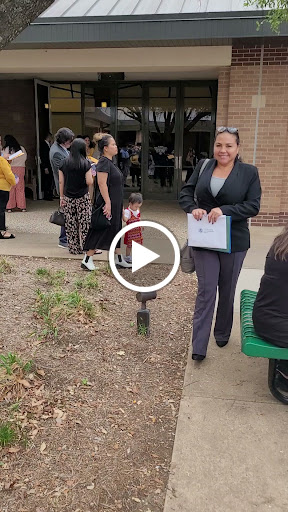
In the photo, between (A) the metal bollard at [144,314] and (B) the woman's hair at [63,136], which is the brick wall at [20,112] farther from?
(A) the metal bollard at [144,314]

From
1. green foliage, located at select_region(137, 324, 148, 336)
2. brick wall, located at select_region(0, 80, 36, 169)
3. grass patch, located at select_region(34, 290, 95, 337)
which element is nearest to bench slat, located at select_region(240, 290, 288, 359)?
green foliage, located at select_region(137, 324, 148, 336)

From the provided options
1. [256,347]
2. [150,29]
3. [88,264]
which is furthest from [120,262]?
[150,29]

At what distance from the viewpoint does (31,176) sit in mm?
12289

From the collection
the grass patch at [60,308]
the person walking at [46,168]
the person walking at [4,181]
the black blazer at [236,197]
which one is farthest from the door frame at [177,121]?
the black blazer at [236,197]

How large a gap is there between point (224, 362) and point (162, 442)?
1112mm

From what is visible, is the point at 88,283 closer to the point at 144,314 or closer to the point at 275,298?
the point at 144,314

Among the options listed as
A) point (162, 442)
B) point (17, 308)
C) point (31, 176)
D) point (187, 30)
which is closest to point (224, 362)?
point (162, 442)

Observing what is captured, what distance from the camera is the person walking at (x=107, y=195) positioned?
17.2 ft

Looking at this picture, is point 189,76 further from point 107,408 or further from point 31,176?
point 107,408

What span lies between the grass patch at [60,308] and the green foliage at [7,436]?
1334 millimetres

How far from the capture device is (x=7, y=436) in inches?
105

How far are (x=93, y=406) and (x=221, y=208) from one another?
66.6 inches

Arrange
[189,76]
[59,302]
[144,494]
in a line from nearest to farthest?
Answer: 1. [144,494]
2. [59,302]
3. [189,76]

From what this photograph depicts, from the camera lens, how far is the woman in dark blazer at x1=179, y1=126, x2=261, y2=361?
3412mm
